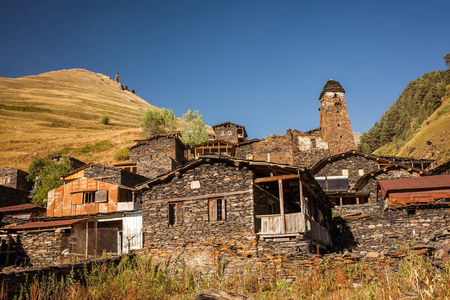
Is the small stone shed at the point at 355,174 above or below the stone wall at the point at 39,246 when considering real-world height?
above

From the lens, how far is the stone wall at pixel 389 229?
2241 centimetres

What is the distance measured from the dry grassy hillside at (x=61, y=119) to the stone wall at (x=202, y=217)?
1824 inches

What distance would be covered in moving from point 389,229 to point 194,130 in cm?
4863

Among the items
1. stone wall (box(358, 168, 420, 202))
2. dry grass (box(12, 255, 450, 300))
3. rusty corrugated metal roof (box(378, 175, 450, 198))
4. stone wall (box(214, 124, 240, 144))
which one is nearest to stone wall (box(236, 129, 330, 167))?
stone wall (box(214, 124, 240, 144))

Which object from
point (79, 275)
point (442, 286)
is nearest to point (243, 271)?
point (79, 275)

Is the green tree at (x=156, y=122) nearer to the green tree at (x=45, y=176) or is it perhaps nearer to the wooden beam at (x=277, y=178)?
the green tree at (x=45, y=176)

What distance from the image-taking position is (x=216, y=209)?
62.6ft

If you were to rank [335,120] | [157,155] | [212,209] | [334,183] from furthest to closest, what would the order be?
1. [335,120]
2. [157,155]
3. [334,183]
4. [212,209]

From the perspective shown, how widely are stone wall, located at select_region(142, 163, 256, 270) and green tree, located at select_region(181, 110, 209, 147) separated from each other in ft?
145

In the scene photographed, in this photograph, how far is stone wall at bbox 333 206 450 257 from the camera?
22406mm

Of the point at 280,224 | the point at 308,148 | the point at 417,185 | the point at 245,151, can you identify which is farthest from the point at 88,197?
the point at 308,148

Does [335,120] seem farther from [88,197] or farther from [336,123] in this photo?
[88,197]

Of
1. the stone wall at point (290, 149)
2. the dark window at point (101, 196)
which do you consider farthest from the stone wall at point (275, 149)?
the dark window at point (101, 196)

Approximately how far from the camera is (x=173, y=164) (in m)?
48.8
